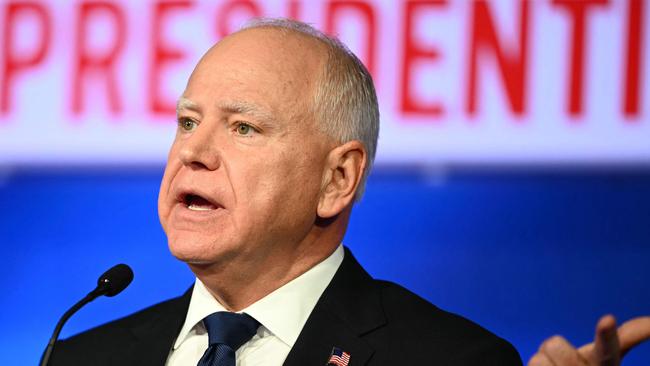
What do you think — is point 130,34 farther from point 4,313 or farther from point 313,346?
point 313,346

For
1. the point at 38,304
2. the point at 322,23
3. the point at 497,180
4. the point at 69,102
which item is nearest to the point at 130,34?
the point at 69,102

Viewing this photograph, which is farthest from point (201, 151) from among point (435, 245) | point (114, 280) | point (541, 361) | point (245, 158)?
point (435, 245)

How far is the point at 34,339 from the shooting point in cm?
351

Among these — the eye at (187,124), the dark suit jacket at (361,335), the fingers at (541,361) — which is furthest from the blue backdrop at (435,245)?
the fingers at (541,361)

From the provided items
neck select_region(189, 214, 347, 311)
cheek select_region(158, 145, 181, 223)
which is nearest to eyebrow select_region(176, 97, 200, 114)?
cheek select_region(158, 145, 181, 223)

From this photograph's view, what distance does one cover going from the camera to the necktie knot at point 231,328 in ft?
7.74

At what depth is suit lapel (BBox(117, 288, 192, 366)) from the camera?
8.13 ft

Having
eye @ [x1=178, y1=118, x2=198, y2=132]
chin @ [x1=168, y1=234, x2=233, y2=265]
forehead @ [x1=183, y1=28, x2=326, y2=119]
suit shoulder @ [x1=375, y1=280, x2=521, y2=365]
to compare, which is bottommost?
suit shoulder @ [x1=375, y1=280, x2=521, y2=365]

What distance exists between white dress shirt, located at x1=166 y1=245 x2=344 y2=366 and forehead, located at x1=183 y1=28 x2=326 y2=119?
377 millimetres

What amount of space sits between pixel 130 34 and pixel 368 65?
2.45 ft

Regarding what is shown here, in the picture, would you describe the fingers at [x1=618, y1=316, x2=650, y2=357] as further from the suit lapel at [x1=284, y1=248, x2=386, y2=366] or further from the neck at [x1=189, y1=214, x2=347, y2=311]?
the neck at [x1=189, y1=214, x2=347, y2=311]

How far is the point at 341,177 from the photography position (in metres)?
2.53

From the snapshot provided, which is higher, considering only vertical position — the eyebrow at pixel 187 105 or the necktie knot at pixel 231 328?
the eyebrow at pixel 187 105

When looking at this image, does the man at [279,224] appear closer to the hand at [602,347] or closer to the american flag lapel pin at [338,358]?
the american flag lapel pin at [338,358]
